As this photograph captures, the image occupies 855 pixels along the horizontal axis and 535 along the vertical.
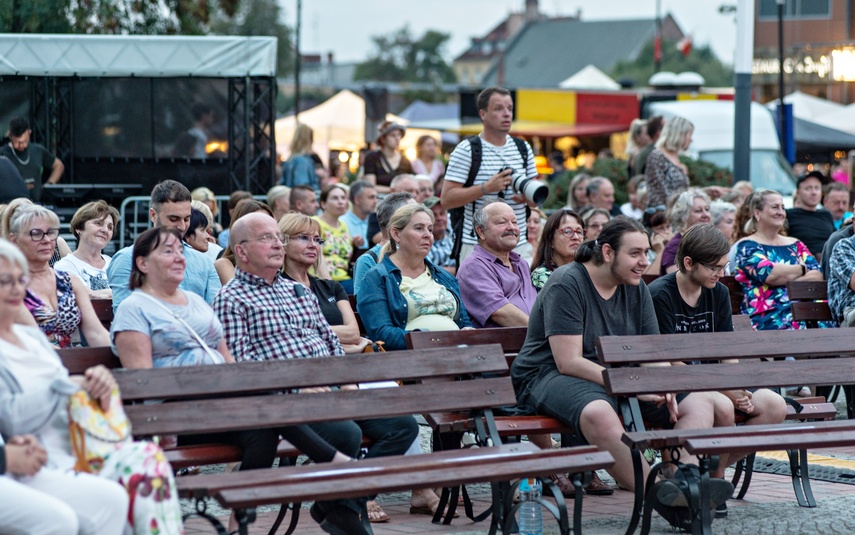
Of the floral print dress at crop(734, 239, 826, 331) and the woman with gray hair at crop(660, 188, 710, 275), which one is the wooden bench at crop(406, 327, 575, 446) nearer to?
the floral print dress at crop(734, 239, 826, 331)

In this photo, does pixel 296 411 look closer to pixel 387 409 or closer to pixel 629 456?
pixel 387 409

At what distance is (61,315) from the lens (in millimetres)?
6645

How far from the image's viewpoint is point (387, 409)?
18.7 ft

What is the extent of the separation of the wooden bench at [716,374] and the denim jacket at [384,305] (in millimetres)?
1511

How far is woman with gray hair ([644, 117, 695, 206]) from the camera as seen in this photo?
12930 mm

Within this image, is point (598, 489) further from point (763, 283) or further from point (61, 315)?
point (763, 283)

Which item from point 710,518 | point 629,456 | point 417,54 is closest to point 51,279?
point 629,456

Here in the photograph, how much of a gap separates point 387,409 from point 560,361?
1174 mm

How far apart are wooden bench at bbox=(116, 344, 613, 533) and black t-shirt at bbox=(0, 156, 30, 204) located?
6.26m

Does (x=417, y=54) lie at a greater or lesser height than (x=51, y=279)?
greater

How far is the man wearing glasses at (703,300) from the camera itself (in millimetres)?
6879

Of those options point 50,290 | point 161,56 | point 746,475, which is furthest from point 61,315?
point 161,56

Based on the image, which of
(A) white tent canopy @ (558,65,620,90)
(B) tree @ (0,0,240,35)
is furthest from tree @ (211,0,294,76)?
(B) tree @ (0,0,240,35)

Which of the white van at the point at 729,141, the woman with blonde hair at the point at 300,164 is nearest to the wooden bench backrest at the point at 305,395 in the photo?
the woman with blonde hair at the point at 300,164
